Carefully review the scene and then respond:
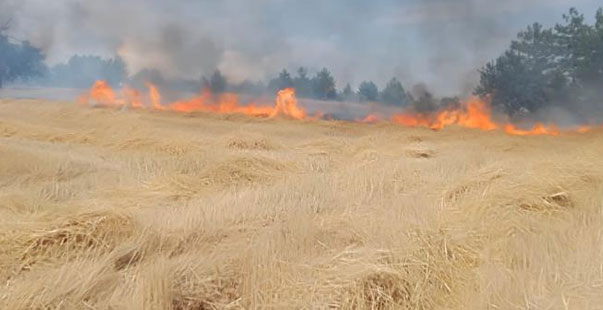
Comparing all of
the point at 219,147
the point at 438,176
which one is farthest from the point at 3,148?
the point at 438,176

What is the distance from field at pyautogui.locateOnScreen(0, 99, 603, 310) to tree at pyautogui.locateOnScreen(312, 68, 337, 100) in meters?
20.0

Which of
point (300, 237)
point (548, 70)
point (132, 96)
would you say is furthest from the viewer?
point (132, 96)

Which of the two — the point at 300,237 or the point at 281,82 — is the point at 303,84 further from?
the point at 300,237

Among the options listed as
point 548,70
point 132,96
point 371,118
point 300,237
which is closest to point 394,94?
point 371,118

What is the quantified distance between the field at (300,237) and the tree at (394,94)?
17464mm

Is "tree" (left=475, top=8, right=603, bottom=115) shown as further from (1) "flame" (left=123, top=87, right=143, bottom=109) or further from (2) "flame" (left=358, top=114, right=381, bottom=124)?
(1) "flame" (left=123, top=87, right=143, bottom=109)

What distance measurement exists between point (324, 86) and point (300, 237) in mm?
23164

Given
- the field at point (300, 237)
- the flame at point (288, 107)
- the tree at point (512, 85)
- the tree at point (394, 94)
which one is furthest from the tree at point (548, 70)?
the field at point (300, 237)

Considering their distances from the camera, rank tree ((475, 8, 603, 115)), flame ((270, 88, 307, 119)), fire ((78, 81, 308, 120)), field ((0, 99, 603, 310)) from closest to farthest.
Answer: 1. field ((0, 99, 603, 310))
2. tree ((475, 8, 603, 115))
3. flame ((270, 88, 307, 119))
4. fire ((78, 81, 308, 120))

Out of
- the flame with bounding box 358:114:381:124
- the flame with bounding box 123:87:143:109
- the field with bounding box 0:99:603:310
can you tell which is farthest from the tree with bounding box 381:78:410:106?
the field with bounding box 0:99:603:310

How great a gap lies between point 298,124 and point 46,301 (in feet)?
46.5

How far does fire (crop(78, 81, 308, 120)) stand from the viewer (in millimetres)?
20531

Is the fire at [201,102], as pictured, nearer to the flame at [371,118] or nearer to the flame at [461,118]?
the flame at [371,118]

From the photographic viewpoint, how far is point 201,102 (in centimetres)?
2273
